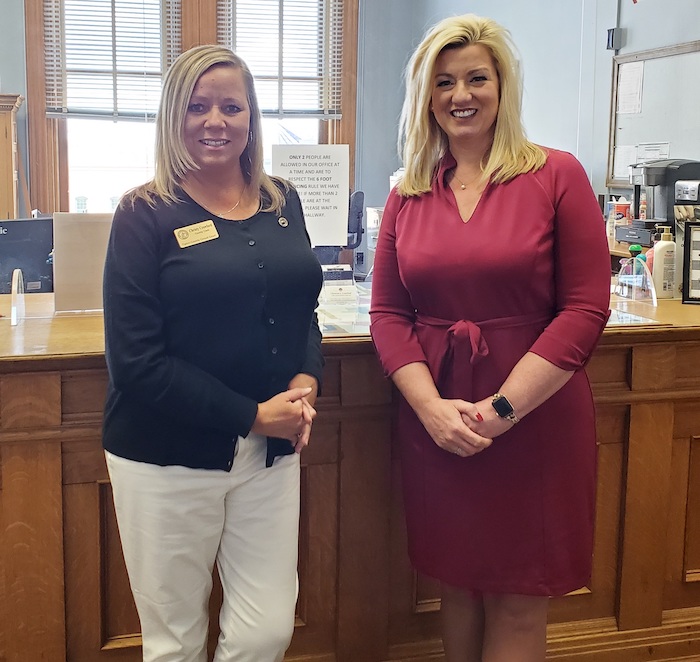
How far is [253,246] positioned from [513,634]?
0.85 m

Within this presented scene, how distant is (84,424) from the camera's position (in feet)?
5.24

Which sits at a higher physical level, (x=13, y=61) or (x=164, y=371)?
A: (x=13, y=61)

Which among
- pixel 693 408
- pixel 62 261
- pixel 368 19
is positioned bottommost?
pixel 693 408

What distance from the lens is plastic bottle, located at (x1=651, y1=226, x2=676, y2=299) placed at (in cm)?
230

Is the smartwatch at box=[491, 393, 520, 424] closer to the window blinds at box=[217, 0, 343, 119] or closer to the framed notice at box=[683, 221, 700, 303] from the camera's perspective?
the framed notice at box=[683, 221, 700, 303]

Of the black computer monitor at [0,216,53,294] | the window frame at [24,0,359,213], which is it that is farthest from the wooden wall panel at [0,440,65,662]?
the window frame at [24,0,359,213]

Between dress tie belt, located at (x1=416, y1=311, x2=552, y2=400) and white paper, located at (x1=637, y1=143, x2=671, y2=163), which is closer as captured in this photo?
dress tie belt, located at (x1=416, y1=311, x2=552, y2=400)

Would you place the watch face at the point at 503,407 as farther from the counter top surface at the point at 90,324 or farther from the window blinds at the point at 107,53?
the window blinds at the point at 107,53

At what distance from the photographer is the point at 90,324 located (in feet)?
6.09

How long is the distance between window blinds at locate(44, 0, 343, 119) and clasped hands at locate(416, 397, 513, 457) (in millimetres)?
5231

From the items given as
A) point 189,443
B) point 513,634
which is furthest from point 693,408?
point 189,443

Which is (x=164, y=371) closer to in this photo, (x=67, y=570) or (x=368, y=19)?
(x=67, y=570)

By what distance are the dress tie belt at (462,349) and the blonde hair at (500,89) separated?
25 cm

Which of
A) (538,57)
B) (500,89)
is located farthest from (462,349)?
(538,57)
